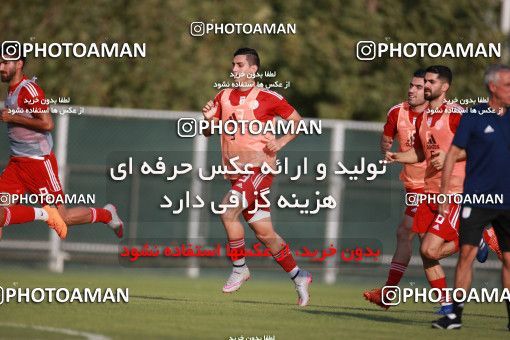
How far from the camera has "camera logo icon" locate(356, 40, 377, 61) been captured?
2246cm

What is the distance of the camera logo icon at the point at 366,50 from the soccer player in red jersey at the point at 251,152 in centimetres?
867

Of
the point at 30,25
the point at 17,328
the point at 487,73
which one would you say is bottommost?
the point at 17,328

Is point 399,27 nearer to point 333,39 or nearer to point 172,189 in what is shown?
point 333,39

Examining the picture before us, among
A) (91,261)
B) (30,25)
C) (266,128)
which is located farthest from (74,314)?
(30,25)

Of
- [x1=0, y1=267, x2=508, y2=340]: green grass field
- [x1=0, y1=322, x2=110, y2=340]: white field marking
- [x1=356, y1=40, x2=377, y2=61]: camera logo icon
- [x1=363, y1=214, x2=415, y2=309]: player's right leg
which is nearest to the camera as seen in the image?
[x1=0, y1=322, x2=110, y2=340]: white field marking

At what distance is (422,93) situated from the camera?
44.4 feet

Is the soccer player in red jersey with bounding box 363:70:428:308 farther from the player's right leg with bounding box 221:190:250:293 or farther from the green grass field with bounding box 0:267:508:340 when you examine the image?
the player's right leg with bounding box 221:190:250:293

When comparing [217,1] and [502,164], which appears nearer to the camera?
[502,164]

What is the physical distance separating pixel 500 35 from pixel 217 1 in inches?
204

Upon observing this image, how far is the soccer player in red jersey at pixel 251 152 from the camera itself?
1307cm

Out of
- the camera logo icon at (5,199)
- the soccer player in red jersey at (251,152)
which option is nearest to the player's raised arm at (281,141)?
the soccer player in red jersey at (251,152)

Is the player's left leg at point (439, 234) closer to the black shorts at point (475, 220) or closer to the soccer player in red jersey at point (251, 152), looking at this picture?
the black shorts at point (475, 220)

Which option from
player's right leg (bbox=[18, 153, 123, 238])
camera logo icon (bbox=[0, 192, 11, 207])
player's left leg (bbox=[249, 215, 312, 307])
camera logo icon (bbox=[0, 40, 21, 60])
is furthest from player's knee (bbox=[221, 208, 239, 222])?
camera logo icon (bbox=[0, 40, 21, 60])

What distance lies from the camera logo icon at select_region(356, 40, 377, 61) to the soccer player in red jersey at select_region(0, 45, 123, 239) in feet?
28.9
